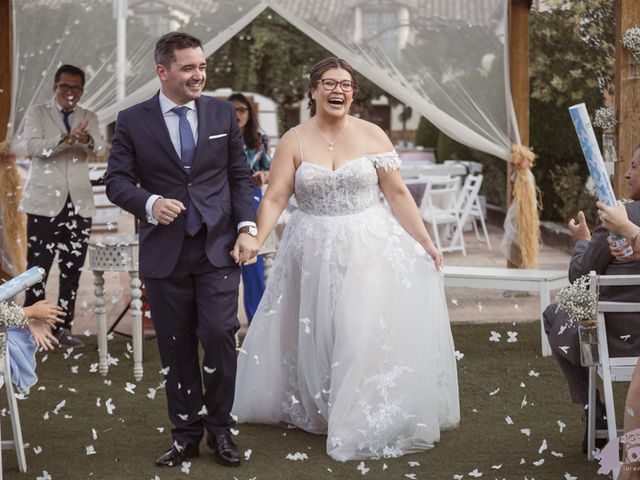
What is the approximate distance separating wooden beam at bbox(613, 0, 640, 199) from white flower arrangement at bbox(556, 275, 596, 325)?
7.46ft

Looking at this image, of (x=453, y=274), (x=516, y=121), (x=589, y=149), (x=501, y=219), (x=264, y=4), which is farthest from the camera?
(x=501, y=219)

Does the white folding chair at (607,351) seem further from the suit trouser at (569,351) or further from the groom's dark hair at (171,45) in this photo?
the groom's dark hair at (171,45)

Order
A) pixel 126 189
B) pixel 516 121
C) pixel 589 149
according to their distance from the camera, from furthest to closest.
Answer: pixel 516 121 → pixel 126 189 → pixel 589 149

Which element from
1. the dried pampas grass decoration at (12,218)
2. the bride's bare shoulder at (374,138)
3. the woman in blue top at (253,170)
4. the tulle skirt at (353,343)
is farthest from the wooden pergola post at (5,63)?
the bride's bare shoulder at (374,138)

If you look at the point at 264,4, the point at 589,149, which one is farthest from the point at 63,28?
the point at 589,149

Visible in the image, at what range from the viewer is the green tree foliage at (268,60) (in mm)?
22531

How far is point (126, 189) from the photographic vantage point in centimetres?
455

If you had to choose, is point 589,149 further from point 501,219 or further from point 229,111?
point 501,219

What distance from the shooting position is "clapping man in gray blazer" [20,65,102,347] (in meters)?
7.33

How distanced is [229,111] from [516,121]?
4.81m

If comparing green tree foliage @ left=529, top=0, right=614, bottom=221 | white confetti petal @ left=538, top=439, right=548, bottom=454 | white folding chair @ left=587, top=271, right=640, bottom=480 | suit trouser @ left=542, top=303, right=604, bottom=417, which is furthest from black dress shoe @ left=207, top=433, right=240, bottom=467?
green tree foliage @ left=529, top=0, right=614, bottom=221

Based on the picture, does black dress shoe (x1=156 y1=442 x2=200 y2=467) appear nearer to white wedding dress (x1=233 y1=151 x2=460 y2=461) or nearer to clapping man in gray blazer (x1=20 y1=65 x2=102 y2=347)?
white wedding dress (x1=233 y1=151 x2=460 y2=461)

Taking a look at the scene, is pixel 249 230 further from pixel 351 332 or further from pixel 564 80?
pixel 564 80

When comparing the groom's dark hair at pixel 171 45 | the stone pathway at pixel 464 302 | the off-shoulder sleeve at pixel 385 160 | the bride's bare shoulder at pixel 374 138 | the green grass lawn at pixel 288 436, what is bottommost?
the stone pathway at pixel 464 302
